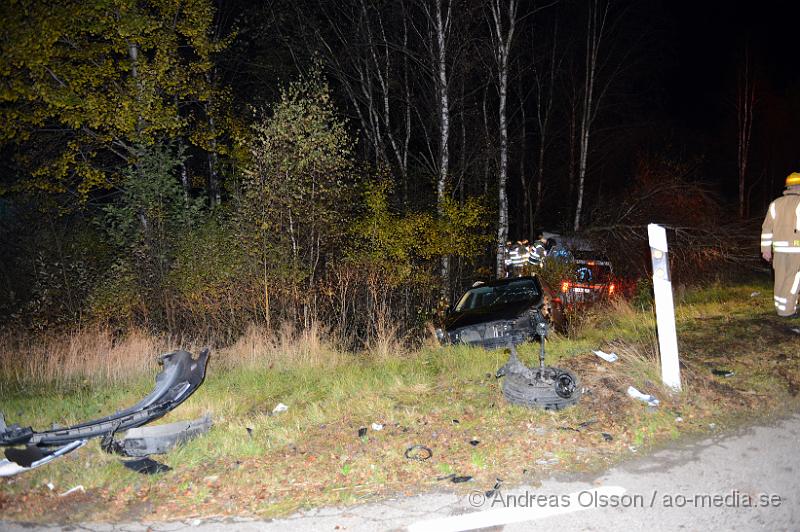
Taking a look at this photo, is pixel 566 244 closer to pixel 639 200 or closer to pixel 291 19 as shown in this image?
pixel 639 200

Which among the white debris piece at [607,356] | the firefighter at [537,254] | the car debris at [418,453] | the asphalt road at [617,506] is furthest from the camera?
the firefighter at [537,254]

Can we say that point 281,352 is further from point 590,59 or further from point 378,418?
point 590,59

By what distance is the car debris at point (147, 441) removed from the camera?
514 centimetres

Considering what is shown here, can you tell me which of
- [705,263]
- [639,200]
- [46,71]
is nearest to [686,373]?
[705,263]

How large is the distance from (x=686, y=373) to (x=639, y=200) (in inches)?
383

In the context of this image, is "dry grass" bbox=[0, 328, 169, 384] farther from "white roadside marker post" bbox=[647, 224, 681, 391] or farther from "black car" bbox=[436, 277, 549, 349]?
"white roadside marker post" bbox=[647, 224, 681, 391]

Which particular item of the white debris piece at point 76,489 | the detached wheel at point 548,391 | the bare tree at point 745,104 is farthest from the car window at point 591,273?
the bare tree at point 745,104

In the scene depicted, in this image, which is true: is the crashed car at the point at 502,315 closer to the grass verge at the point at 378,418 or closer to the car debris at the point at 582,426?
the grass verge at the point at 378,418

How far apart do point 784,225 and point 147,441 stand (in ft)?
26.5

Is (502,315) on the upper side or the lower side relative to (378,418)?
upper

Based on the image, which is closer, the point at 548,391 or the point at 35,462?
the point at 35,462

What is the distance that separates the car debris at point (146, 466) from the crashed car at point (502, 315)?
4825mm

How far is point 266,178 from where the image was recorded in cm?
1071

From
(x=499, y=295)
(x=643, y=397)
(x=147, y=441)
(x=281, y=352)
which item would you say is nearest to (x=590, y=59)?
(x=499, y=295)
